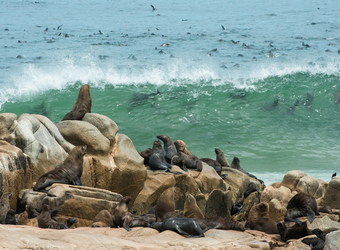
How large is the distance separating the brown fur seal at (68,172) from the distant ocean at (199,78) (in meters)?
8.66

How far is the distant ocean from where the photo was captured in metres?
22.8

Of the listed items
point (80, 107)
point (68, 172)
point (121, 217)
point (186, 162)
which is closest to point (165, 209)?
point (121, 217)

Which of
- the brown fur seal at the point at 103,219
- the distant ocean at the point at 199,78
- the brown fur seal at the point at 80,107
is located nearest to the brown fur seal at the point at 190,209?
the brown fur seal at the point at 103,219

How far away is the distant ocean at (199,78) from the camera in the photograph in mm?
→ 22797

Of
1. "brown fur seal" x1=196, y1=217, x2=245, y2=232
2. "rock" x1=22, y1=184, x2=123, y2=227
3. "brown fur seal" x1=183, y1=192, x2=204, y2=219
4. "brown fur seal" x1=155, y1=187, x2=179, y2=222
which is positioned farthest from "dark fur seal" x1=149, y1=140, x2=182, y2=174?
"brown fur seal" x1=196, y1=217, x2=245, y2=232

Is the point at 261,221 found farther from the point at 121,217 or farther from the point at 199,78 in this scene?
the point at 199,78

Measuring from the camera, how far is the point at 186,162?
12.5m

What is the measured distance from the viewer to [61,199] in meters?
8.35

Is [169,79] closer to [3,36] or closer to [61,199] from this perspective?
[3,36]

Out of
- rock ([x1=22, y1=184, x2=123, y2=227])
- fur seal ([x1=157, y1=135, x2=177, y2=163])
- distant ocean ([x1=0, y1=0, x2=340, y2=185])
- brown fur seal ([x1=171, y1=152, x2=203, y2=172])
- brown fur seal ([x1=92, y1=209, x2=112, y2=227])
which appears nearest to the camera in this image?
brown fur seal ([x1=92, y1=209, x2=112, y2=227])

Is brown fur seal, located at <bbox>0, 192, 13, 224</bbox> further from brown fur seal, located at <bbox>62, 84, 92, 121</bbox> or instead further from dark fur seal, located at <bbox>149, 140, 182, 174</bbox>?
dark fur seal, located at <bbox>149, 140, 182, 174</bbox>

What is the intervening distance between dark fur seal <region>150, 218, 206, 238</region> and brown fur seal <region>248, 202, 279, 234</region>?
1.86 metres

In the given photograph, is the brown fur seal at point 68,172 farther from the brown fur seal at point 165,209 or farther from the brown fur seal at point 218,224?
the brown fur seal at point 218,224

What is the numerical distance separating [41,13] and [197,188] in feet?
128
